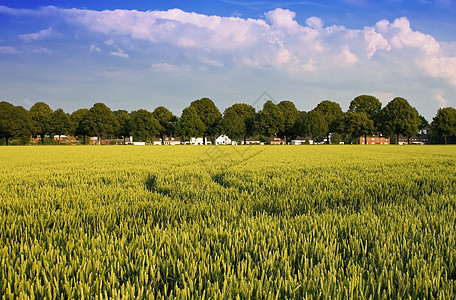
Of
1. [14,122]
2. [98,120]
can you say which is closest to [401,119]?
[98,120]

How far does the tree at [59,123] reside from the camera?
78438mm

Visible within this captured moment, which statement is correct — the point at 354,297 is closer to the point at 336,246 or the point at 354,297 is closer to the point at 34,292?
the point at 336,246

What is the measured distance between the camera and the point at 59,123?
79.0 metres

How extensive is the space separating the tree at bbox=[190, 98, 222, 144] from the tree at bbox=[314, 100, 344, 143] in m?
34.6

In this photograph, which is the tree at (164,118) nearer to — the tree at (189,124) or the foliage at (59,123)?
the tree at (189,124)

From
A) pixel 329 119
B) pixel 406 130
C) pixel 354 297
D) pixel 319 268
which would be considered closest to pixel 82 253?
pixel 319 268

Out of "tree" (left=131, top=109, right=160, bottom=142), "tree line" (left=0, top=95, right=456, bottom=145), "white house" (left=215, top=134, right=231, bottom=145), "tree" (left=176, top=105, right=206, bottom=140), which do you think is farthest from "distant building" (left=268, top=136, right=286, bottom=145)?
"tree" (left=131, top=109, right=160, bottom=142)

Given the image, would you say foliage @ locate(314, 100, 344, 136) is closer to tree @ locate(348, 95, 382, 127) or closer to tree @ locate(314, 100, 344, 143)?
tree @ locate(314, 100, 344, 143)

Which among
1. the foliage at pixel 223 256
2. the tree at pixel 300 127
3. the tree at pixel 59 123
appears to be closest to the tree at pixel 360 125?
the tree at pixel 300 127

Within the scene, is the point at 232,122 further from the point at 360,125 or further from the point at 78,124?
the point at 78,124

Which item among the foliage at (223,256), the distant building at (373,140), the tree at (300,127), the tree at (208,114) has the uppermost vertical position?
the tree at (208,114)

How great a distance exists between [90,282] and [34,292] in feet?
1.01

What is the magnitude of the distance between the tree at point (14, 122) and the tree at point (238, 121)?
53227 millimetres

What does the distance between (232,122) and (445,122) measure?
2374 inches
